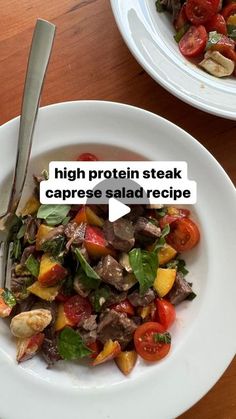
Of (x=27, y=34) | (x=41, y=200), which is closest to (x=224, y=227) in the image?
(x=41, y=200)

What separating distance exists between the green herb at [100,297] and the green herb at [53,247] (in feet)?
0.35

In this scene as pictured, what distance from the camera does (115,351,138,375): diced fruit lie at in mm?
1140

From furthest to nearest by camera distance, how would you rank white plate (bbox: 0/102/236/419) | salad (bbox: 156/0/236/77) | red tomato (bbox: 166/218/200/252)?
salad (bbox: 156/0/236/77)
red tomato (bbox: 166/218/200/252)
white plate (bbox: 0/102/236/419)

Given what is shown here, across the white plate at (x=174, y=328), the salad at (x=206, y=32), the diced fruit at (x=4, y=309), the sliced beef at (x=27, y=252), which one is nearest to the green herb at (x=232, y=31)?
the salad at (x=206, y=32)

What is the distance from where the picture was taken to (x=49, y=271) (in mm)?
1131

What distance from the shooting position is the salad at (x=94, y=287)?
3.73 feet

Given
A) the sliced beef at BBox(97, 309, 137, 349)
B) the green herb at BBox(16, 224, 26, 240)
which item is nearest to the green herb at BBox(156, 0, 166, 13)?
the green herb at BBox(16, 224, 26, 240)

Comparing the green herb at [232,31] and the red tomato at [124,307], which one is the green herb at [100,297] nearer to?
the red tomato at [124,307]

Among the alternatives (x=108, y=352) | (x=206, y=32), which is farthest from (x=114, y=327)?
(x=206, y=32)

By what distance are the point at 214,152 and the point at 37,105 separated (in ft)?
1.39

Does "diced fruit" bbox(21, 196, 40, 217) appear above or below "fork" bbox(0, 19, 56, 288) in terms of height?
below

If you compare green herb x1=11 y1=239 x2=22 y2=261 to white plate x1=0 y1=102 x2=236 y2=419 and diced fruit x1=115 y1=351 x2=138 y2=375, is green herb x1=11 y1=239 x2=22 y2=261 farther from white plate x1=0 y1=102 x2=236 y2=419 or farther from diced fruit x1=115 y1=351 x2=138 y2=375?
diced fruit x1=115 y1=351 x2=138 y2=375

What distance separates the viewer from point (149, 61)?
4.06 ft

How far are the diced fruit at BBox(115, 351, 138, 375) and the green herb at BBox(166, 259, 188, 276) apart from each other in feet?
0.62
